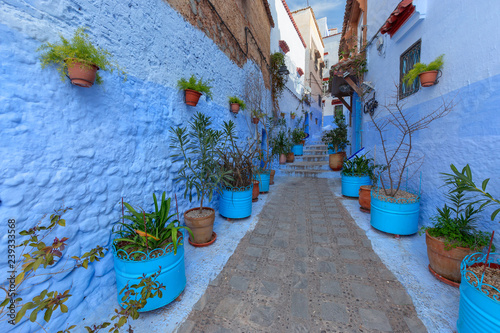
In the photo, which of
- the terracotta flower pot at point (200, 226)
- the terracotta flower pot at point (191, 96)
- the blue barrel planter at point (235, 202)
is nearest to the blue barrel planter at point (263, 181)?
the blue barrel planter at point (235, 202)

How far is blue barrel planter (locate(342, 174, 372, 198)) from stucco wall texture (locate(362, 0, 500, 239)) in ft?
4.03

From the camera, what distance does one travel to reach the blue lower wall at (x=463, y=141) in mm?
1850

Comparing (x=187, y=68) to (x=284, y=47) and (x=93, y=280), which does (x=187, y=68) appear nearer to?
(x=93, y=280)

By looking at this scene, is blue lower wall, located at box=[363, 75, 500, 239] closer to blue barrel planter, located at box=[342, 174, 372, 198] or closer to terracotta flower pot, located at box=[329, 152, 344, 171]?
blue barrel planter, located at box=[342, 174, 372, 198]

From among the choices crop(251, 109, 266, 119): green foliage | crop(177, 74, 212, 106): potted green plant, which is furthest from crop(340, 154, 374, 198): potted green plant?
crop(177, 74, 212, 106): potted green plant

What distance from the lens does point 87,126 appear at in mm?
1692

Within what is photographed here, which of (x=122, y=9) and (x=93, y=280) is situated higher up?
(x=122, y=9)

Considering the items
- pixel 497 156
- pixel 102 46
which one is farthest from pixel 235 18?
→ pixel 497 156

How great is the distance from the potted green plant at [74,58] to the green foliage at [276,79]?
676 cm

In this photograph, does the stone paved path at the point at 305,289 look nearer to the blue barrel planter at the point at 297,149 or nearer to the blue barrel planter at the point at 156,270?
the blue barrel planter at the point at 156,270

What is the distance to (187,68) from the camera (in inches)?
118

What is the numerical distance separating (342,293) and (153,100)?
2851mm

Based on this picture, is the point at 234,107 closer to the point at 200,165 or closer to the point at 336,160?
the point at 200,165

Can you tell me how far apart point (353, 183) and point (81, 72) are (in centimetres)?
471
